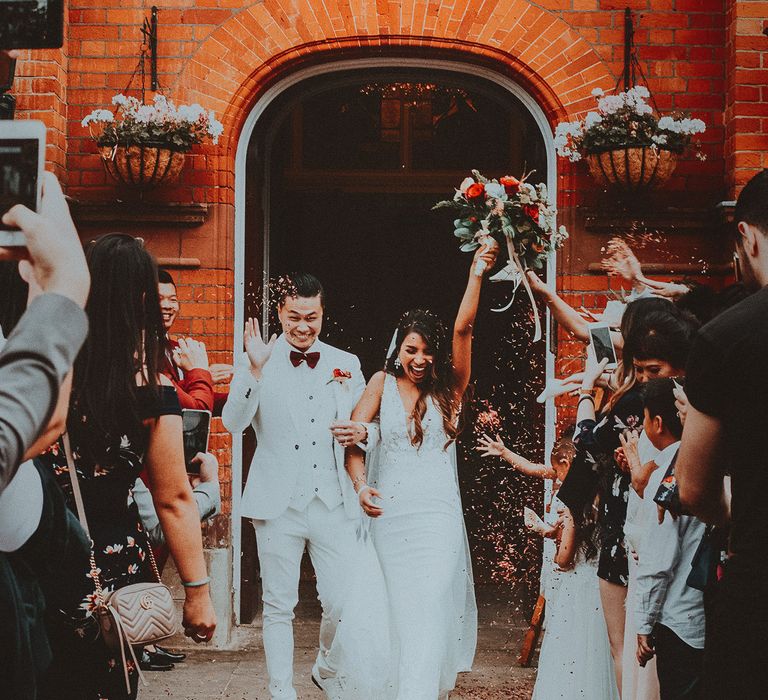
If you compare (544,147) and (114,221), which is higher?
(544,147)

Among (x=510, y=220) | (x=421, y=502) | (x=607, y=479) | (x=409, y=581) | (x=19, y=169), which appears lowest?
(x=409, y=581)

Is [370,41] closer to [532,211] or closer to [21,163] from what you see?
[532,211]

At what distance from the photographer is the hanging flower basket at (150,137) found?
20.0ft

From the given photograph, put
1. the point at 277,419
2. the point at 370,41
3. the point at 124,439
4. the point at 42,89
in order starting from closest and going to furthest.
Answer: the point at 124,439 < the point at 277,419 < the point at 42,89 < the point at 370,41

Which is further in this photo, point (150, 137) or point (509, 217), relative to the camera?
point (150, 137)

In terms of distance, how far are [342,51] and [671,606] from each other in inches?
174

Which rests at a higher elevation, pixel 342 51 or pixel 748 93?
pixel 342 51

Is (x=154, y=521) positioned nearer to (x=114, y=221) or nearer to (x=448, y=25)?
(x=114, y=221)

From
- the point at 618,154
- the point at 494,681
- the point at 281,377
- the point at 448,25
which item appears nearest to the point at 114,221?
the point at 281,377

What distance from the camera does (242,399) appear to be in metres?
5.26

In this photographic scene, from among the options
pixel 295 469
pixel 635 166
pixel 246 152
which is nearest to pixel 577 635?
pixel 295 469

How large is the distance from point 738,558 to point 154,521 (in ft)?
Result: 5.95

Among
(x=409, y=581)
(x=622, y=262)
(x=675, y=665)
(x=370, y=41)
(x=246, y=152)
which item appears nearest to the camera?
(x=675, y=665)

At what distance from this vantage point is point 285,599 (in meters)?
5.12
